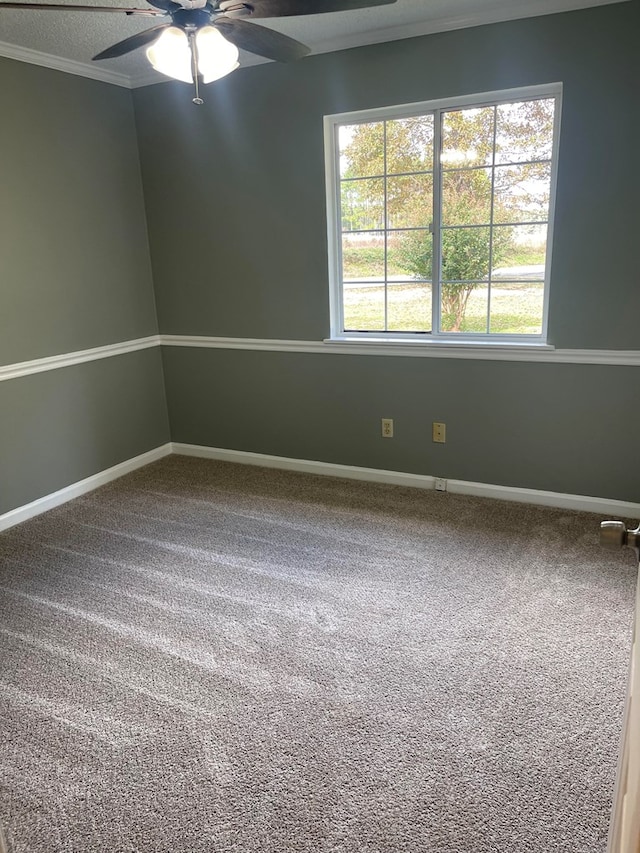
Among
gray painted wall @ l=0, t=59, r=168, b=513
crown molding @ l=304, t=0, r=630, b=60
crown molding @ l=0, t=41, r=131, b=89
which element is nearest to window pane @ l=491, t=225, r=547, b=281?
crown molding @ l=304, t=0, r=630, b=60

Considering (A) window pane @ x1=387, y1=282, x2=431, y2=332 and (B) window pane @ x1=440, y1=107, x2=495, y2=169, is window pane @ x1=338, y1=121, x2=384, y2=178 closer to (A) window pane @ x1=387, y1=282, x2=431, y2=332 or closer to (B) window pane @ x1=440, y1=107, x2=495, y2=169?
(B) window pane @ x1=440, y1=107, x2=495, y2=169

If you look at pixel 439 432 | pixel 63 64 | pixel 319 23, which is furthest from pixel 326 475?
pixel 63 64

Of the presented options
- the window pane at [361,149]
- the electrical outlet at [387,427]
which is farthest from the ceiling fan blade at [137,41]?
the electrical outlet at [387,427]

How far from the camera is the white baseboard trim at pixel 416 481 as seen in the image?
3182 mm

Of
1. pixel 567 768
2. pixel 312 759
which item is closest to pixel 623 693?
pixel 567 768

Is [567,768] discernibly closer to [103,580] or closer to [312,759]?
[312,759]

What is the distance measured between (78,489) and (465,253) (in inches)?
104

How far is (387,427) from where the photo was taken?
3648 millimetres

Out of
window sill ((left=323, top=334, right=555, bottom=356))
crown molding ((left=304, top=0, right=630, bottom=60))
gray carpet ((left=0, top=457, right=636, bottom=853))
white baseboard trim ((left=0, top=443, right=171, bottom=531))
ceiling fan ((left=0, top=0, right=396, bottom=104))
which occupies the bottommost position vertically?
gray carpet ((left=0, top=457, right=636, bottom=853))

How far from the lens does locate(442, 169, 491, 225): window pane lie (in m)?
3.14

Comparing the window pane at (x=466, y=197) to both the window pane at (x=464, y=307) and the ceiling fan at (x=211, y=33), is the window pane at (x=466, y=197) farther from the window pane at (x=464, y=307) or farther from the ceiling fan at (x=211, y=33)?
the ceiling fan at (x=211, y=33)

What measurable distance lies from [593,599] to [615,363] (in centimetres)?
118

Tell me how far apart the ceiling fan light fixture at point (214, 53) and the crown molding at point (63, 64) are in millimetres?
1691

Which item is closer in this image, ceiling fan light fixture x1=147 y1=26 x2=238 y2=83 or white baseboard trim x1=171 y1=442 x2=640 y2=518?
ceiling fan light fixture x1=147 y1=26 x2=238 y2=83
